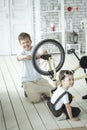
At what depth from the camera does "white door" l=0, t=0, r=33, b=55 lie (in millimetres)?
8164

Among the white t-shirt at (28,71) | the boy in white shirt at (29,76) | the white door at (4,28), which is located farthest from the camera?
the white door at (4,28)

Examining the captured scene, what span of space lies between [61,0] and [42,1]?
50 cm

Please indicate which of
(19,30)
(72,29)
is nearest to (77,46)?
(72,29)

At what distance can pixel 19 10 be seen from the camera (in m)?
8.23

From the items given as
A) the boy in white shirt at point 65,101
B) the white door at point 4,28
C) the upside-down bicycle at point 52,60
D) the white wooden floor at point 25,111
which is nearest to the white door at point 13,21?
the white door at point 4,28

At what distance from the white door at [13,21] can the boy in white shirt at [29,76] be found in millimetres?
3933

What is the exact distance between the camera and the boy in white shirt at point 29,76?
4320 millimetres

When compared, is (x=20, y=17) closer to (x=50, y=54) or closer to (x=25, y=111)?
(x=50, y=54)

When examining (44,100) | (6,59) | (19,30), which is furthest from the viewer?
(19,30)

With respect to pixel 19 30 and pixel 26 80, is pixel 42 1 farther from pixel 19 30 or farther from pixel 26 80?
pixel 26 80

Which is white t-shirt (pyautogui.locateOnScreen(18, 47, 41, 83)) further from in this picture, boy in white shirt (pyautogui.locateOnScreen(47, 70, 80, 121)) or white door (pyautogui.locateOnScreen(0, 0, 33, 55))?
white door (pyautogui.locateOnScreen(0, 0, 33, 55))

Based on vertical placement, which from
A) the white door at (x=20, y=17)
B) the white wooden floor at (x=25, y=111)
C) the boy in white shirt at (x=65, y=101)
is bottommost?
the white wooden floor at (x=25, y=111)

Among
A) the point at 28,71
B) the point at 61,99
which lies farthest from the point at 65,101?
the point at 28,71

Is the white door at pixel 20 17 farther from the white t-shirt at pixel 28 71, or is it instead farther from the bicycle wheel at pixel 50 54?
the white t-shirt at pixel 28 71
